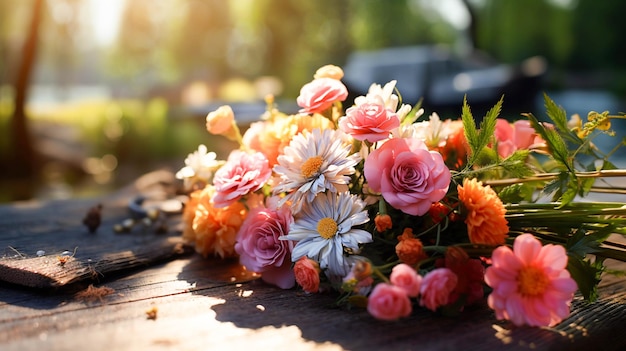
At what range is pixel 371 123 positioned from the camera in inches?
42.7

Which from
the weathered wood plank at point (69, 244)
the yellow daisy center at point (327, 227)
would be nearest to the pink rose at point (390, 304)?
the yellow daisy center at point (327, 227)

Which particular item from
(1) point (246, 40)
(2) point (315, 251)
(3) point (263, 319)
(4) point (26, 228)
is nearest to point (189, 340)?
(3) point (263, 319)

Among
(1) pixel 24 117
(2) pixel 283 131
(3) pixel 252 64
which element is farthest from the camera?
(3) pixel 252 64

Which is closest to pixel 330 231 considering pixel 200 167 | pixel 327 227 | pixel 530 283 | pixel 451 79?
pixel 327 227

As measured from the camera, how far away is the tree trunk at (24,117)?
7.46 meters

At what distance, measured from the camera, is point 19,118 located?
25.8 ft

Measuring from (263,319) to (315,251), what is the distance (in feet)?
0.50

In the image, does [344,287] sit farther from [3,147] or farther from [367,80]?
[367,80]

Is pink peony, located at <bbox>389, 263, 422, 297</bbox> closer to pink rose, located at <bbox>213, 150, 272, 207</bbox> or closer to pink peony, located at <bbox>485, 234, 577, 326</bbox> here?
pink peony, located at <bbox>485, 234, 577, 326</bbox>

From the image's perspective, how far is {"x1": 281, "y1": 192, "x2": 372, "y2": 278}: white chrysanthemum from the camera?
41.6 inches

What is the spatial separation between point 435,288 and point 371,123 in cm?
32

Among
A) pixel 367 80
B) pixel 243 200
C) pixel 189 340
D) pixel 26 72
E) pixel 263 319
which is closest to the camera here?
pixel 189 340

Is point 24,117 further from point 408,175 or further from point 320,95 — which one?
point 408,175

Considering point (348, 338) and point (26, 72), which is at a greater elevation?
point (26, 72)
